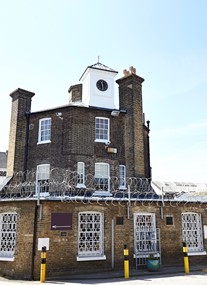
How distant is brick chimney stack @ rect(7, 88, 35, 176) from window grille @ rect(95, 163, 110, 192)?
5729 millimetres

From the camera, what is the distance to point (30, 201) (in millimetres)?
12328

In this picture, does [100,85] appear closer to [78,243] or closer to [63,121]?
[63,121]

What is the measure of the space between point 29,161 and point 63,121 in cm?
403

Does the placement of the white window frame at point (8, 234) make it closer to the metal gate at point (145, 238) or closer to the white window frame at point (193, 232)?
the metal gate at point (145, 238)

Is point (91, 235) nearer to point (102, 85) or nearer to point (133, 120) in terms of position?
point (133, 120)

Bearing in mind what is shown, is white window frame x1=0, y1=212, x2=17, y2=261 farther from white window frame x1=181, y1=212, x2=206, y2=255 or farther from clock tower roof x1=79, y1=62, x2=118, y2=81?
clock tower roof x1=79, y1=62, x2=118, y2=81

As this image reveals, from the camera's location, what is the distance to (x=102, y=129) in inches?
812

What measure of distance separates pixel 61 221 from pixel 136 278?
4094 mm

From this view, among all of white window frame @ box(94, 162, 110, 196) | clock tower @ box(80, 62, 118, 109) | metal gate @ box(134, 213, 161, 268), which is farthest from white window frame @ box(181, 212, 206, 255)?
clock tower @ box(80, 62, 118, 109)

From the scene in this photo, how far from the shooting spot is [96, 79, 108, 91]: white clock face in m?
22.8

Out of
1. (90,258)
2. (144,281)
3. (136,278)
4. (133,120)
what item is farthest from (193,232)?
(133,120)

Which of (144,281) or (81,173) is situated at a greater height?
(81,173)

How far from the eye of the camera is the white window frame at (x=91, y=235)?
12688 millimetres

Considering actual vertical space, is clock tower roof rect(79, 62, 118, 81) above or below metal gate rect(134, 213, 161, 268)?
above
